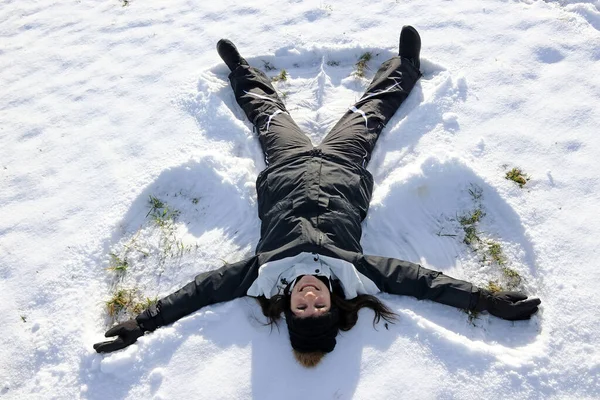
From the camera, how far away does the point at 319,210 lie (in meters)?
4.01

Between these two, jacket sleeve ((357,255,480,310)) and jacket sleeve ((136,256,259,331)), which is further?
jacket sleeve ((136,256,259,331))

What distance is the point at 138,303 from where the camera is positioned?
4.25 meters

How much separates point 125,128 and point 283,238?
2630 mm

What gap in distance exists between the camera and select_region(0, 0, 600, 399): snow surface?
3.78 meters

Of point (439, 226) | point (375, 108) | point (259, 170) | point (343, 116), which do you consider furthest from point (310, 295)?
point (375, 108)

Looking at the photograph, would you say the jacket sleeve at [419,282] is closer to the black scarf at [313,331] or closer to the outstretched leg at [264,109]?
the black scarf at [313,331]

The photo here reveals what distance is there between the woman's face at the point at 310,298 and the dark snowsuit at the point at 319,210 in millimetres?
281

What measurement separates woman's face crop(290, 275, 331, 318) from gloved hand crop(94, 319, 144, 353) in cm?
138

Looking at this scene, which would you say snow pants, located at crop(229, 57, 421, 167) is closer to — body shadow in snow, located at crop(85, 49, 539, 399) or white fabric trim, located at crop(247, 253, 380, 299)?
body shadow in snow, located at crop(85, 49, 539, 399)

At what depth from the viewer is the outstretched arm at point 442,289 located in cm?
381

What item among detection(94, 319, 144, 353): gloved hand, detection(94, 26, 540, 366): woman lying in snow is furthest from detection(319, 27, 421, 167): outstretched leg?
detection(94, 319, 144, 353): gloved hand

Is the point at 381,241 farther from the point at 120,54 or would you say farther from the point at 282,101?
the point at 120,54

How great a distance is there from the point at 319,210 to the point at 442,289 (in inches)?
47.1

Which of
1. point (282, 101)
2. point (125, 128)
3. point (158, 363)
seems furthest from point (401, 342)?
point (125, 128)
